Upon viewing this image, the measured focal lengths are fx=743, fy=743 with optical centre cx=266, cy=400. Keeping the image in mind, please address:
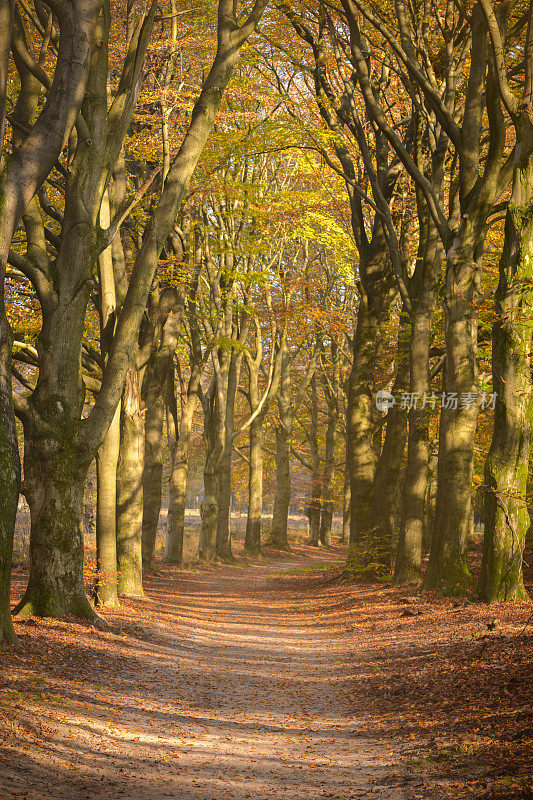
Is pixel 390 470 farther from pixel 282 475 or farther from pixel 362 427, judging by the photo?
pixel 282 475

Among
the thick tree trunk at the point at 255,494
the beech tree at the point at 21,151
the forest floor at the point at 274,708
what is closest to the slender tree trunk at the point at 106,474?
the forest floor at the point at 274,708

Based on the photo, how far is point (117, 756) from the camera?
5.13 m

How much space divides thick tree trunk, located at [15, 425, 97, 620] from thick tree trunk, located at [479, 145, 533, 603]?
17.9 ft

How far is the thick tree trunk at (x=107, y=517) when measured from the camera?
1167 cm

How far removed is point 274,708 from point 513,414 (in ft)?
16.4

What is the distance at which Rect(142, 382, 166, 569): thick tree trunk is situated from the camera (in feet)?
62.6

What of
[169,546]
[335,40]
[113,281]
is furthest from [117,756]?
[169,546]

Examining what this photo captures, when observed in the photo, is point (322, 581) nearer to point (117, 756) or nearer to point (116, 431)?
point (116, 431)

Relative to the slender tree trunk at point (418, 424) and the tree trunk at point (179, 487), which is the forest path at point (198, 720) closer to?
the slender tree trunk at point (418, 424)

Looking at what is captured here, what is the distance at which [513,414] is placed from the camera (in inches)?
388

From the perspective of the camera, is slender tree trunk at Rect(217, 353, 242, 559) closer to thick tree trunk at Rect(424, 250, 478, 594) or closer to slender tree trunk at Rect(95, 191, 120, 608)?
slender tree trunk at Rect(95, 191, 120, 608)

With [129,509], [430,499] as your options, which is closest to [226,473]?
[430,499]

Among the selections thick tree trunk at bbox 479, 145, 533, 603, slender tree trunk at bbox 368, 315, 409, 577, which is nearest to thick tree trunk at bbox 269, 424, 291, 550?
slender tree trunk at bbox 368, 315, 409, 577

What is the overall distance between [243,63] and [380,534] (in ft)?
37.0
